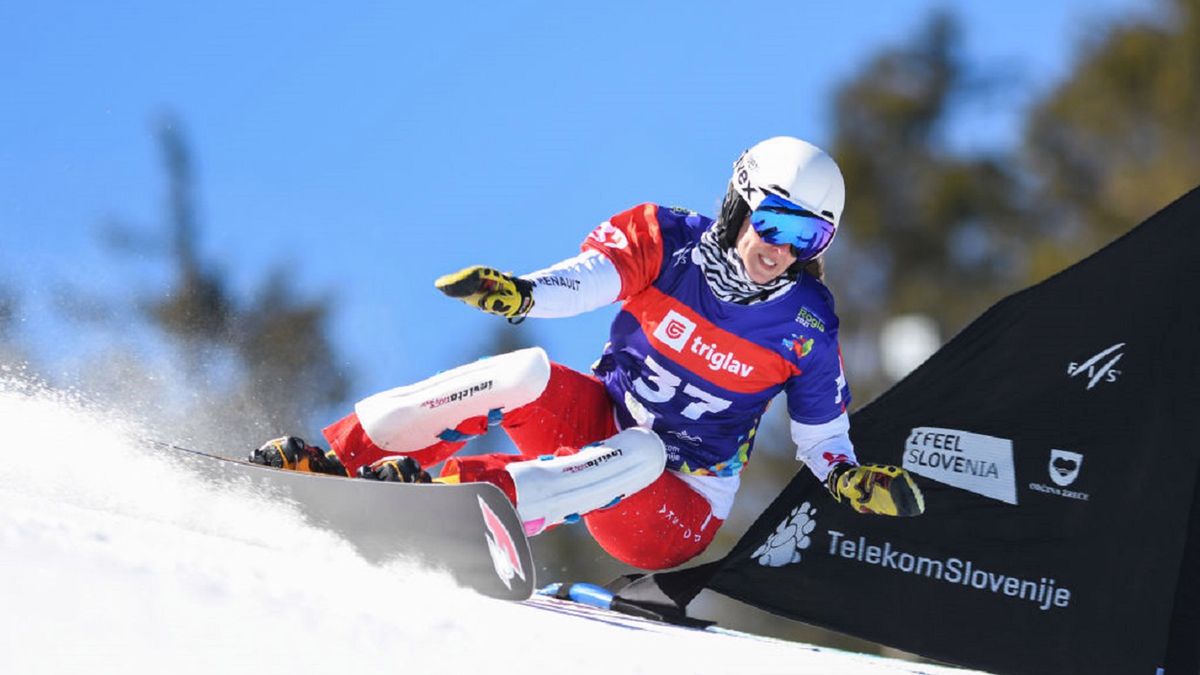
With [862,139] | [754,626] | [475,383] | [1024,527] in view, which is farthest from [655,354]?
[862,139]

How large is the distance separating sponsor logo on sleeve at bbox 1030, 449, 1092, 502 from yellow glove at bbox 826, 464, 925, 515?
0.53 meters

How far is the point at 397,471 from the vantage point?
438cm

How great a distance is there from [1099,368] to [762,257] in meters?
1.14

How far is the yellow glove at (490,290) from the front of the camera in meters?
4.02

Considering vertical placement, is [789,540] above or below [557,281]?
below

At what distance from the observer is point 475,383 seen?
15.2ft

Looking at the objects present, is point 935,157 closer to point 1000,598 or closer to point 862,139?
point 862,139

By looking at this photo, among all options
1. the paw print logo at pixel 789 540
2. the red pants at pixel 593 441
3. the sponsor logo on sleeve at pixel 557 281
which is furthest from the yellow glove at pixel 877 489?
the sponsor logo on sleeve at pixel 557 281

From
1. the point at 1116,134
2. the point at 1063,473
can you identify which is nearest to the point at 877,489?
the point at 1063,473

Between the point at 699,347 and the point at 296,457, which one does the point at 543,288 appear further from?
the point at 296,457

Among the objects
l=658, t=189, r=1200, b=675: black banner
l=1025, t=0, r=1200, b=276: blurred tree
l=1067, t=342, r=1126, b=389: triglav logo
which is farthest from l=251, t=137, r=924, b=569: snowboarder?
l=1025, t=0, r=1200, b=276: blurred tree

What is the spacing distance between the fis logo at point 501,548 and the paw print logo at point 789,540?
1.26 m

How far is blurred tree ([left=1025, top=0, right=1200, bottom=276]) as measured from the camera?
763 inches

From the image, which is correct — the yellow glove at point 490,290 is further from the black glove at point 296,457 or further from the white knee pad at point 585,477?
the black glove at point 296,457
